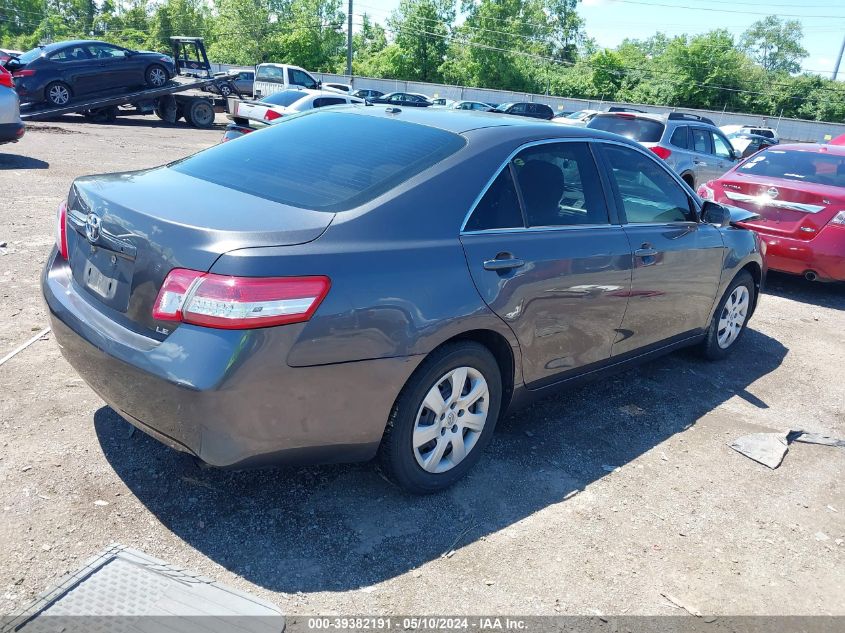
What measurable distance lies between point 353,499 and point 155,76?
18645 millimetres

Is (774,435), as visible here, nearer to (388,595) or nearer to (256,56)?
(388,595)

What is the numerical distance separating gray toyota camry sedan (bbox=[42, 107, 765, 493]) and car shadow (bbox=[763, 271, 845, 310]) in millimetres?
4330

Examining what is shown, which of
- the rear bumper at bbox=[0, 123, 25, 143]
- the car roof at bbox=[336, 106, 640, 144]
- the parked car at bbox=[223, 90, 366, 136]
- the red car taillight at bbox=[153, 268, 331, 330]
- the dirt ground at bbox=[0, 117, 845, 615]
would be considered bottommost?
the dirt ground at bbox=[0, 117, 845, 615]

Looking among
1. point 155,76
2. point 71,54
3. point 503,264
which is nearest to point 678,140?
point 503,264

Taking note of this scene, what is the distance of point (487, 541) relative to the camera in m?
2.94

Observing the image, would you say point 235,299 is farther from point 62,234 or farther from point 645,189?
point 645,189

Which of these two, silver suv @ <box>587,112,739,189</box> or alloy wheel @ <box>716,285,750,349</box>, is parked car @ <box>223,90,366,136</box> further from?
alloy wheel @ <box>716,285,750,349</box>

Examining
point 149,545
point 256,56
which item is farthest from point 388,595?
point 256,56

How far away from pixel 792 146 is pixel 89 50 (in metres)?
16.3

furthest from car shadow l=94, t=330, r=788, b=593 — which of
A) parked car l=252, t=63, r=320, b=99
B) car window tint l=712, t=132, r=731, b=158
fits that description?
parked car l=252, t=63, r=320, b=99

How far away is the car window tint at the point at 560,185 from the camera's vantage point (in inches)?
135

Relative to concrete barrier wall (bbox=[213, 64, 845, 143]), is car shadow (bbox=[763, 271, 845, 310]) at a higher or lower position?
lower

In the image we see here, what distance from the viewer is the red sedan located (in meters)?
6.96

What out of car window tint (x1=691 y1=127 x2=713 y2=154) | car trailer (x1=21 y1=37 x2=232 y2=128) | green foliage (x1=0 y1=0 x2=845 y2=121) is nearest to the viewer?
car window tint (x1=691 y1=127 x2=713 y2=154)
